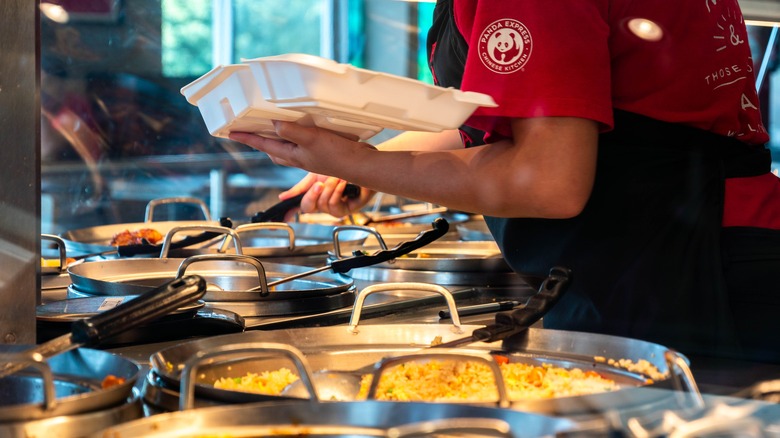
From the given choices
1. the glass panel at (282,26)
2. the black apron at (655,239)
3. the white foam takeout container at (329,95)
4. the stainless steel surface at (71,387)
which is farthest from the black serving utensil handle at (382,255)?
the glass panel at (282,26)

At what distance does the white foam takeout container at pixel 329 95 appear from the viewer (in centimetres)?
100

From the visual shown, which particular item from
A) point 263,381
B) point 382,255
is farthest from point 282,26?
point 263,381

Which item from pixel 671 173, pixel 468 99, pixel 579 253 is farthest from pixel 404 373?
pixel 671 173

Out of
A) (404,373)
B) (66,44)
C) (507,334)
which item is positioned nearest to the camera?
(404,373)

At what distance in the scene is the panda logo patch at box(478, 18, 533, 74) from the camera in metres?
1.19

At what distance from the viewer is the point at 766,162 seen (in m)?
1.43

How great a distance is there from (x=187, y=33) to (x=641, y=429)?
4463mm

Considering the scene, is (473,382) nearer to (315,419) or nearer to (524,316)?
(524,316)

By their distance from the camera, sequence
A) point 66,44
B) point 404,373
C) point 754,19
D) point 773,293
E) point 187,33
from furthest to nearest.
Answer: point 187,33 → point 66,44 → point 754,19 → point 773,293 → point 404,373

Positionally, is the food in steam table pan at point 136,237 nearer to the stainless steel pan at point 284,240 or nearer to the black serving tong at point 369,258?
the stainless steel pan at point 284,240

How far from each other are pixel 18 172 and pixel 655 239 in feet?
2.88

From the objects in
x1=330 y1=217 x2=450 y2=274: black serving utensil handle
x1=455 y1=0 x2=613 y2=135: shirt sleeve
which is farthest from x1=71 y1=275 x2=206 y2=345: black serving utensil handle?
x1=330 y1=217 x2=450 y2=274: black serving utensil handle

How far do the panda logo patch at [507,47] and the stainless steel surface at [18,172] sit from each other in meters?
0.58

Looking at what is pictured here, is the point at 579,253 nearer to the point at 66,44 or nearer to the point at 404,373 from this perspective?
the point at 404,373
